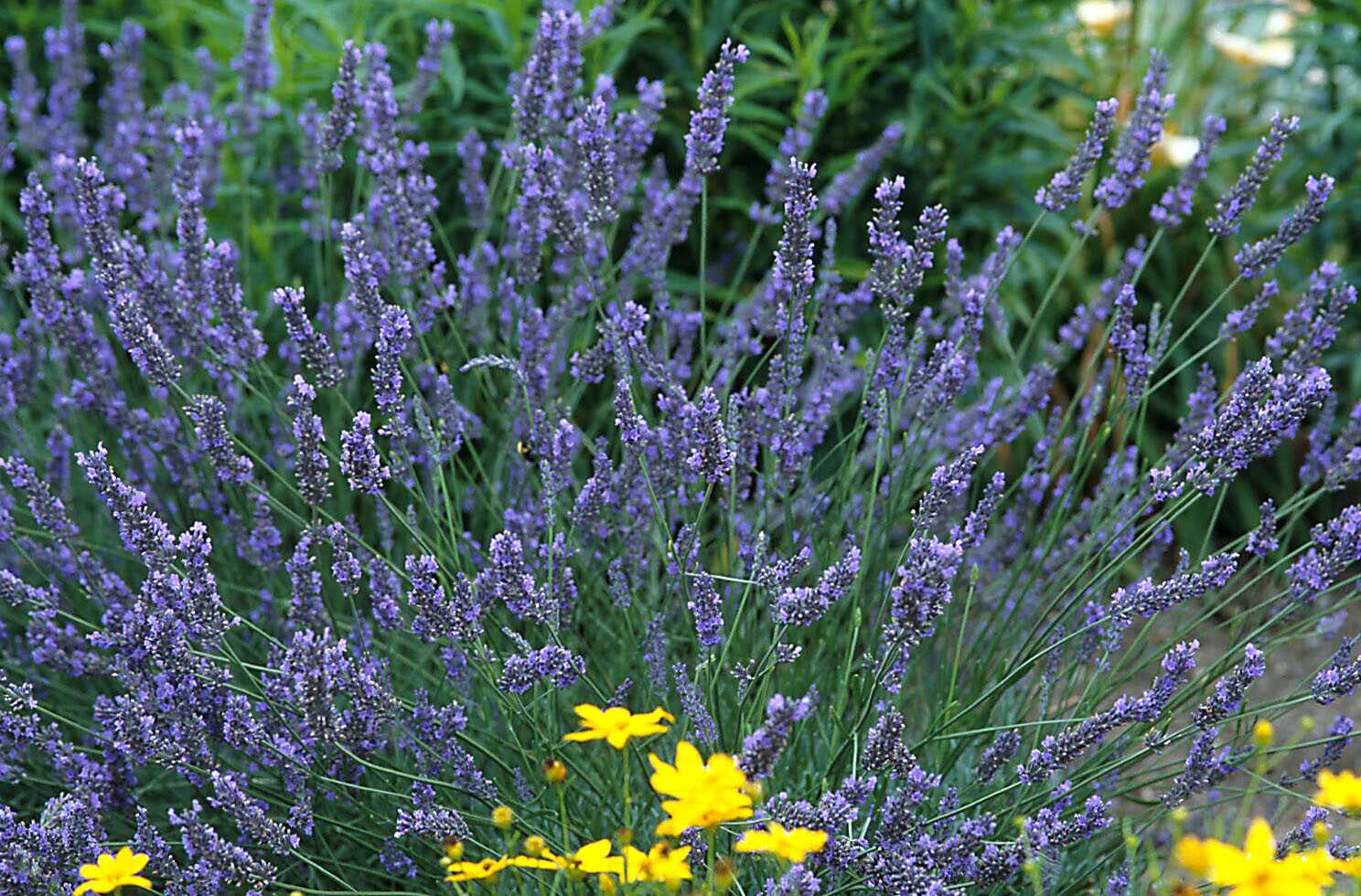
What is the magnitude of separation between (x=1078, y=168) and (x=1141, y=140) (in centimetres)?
15

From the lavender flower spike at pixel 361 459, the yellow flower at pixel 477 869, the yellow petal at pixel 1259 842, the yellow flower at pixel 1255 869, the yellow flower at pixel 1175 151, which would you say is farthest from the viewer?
the yellow flower at pixel 1175 151

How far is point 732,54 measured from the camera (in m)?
2.43

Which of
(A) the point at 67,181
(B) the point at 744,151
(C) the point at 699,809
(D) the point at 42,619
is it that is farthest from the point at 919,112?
(C) the point at 699,809

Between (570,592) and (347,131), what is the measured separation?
1028 mm

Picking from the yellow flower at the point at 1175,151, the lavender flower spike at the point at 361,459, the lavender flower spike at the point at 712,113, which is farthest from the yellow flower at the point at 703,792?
the yellow flower at the point at 1175,151

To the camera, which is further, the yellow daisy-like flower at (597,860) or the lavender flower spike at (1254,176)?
the lavender flower spike at (1254,176)

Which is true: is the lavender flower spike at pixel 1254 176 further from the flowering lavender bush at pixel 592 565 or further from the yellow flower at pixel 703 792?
the yellow flower at pixel 703 792

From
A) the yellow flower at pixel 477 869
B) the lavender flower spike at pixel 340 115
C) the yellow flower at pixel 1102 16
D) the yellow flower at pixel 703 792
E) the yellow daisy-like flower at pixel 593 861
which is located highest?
the lavender flower spike at pixel 340 115

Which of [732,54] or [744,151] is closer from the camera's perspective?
[732,54]

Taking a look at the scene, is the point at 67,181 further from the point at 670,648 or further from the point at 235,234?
the point at 670,648

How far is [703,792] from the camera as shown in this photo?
1.69 meters

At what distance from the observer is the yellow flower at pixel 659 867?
5.53 ft

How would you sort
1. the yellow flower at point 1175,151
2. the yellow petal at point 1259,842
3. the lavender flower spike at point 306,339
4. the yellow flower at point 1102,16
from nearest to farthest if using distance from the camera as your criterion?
the yellow petal at point 1259,842 < the lavender flower spike at point 306,339 < the yellow flower at point 1175,151 < the yellow flower at point 1102,16

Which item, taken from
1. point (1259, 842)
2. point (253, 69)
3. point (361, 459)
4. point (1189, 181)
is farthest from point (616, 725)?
point (253, 69)
